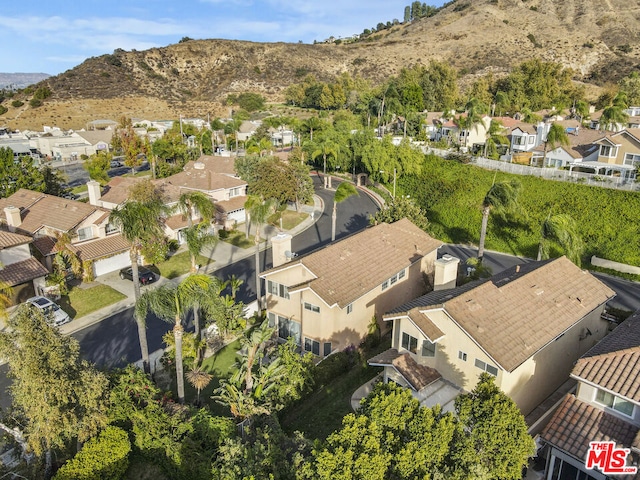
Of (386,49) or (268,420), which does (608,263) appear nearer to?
(268,420)

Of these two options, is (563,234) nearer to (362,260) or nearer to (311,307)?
(362,260)

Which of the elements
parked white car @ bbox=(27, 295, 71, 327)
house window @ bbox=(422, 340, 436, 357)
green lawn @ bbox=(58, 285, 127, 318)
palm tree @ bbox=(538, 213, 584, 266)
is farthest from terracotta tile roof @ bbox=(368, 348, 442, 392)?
green lawn @ bbox=(58, 285, 127, 318)

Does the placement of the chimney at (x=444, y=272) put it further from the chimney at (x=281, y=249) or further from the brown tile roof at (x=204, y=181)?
the brown tile roof at (x=204, y=181)

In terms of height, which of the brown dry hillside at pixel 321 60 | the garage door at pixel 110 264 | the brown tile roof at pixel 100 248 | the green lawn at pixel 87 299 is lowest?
the green lawn at pixel 87 299

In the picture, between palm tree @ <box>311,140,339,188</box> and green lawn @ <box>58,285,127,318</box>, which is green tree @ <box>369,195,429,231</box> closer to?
green lawn @ <box>58,285,127,318</box>

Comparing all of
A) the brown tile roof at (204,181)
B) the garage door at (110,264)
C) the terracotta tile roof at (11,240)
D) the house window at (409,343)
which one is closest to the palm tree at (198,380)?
the house window at (409,343)
